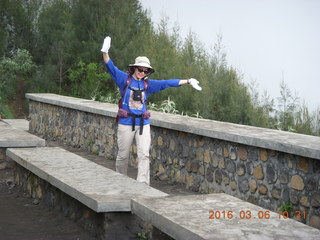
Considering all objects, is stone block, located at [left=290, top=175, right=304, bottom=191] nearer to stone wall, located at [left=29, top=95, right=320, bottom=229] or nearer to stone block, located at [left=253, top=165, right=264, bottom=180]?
stone wall, located at [left=29, top=95, right=320, bottom=229]

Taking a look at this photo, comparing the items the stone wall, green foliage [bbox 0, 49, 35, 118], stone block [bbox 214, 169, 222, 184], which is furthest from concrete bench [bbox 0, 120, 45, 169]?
green foliage [bbox 0, 49, 35, 118]

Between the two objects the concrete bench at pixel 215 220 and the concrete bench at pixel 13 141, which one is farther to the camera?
the concrete bench at pixel 13 141

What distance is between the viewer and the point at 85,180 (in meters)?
5.49

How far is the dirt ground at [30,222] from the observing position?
524 centimetres

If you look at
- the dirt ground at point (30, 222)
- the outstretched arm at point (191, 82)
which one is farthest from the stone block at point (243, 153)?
the dirt ground at point (30, 222)

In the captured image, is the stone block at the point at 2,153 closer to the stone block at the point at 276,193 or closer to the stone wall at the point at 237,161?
the stone wall at the point at 237,161

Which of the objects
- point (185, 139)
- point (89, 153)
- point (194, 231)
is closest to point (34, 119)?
point (89, 153)

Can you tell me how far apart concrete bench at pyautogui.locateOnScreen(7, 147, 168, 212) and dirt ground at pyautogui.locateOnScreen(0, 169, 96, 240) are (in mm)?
382

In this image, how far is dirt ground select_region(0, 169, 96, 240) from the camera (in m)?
5.24

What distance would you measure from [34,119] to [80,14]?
5215mm

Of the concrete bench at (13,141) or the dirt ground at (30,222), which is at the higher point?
the concrete bench at (13,141)

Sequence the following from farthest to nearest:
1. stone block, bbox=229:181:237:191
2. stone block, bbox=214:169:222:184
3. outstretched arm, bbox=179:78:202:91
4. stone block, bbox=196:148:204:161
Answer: stone block, bbox=196:148:204:161 → outstretched arm, bbox=179:78:202:91 → stone block, bbox=214:169:222:184 → stone block, bbox=229:181:237:191

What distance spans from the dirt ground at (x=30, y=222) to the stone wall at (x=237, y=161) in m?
2.01

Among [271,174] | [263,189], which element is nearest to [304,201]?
[271,174]
